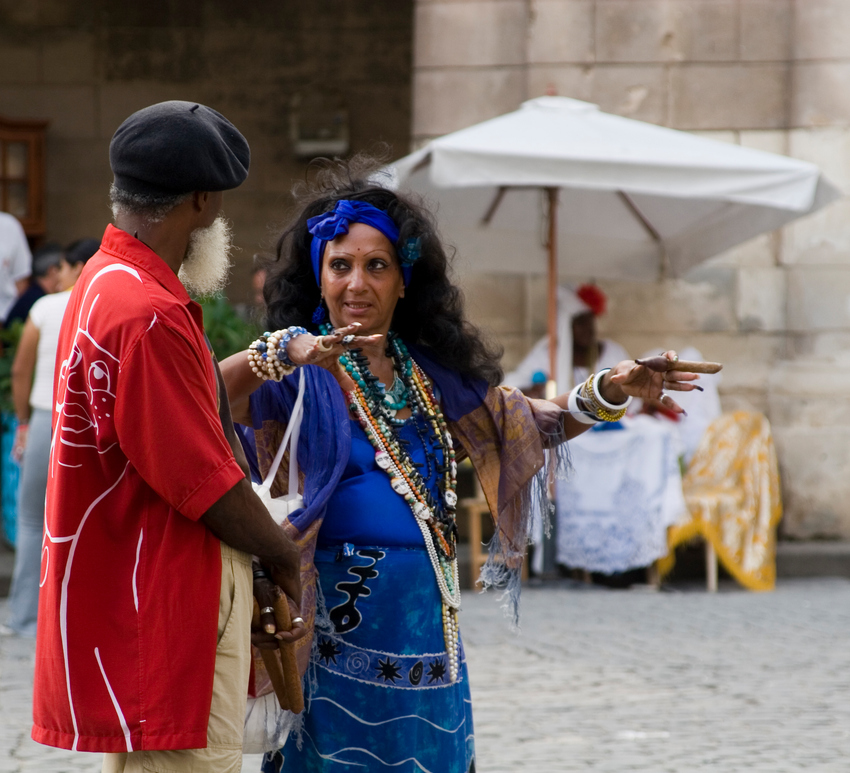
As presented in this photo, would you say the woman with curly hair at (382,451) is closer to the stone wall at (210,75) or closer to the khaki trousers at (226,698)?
the khaki trousers at (226,698)

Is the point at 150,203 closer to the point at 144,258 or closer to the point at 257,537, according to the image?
the point at 144,258

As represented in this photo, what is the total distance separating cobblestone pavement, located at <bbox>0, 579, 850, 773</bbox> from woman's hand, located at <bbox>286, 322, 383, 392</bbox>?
219 cm

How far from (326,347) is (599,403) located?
2.72 ft

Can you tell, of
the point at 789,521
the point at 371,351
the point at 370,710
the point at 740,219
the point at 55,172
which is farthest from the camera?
the point at 55,172

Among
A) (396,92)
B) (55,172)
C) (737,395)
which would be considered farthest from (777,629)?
(55,172)

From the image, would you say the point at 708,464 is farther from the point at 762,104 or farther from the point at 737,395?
the point at 762,104

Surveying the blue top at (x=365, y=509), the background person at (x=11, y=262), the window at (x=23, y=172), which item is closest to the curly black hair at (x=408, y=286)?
the blue top at (x=365, y=509)

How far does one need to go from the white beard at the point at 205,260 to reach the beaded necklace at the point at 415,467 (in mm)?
499

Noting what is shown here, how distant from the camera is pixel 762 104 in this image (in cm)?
841

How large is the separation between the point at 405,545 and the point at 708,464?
538 centimetres

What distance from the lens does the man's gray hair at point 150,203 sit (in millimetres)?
2066

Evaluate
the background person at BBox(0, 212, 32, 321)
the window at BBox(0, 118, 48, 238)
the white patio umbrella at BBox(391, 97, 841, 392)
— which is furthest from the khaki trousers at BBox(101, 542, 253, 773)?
the window at BBox(0, 118, 48, 238)

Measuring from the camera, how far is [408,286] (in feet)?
9.48

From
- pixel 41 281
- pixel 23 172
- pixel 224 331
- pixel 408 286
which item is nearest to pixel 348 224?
pixel 408 286
